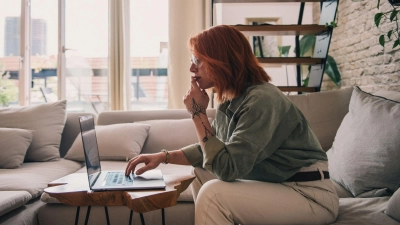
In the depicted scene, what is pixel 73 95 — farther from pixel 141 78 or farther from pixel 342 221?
pixel 342 221

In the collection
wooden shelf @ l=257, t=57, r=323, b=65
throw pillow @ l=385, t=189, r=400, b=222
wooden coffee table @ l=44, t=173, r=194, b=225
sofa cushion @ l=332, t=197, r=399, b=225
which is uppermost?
wooden shelf @ l=257, t=57, r=323, b=65

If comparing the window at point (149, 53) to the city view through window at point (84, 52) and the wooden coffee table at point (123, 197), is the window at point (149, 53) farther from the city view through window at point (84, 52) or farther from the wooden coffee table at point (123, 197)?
the wooden coffee table at point (123, 197)

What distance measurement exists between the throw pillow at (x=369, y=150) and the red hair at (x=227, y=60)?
620mm

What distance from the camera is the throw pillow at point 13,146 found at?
2748 millimetres

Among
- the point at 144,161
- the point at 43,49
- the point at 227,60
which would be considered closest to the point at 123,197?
the point at 144,161

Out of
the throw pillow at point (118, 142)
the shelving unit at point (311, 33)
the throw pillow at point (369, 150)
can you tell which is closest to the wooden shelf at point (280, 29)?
the shelving unit at point (311, 33)

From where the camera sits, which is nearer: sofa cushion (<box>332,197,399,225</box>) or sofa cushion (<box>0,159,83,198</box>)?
sofa cushion (<box>332,197,399,225</box>)

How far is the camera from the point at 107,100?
4797mm

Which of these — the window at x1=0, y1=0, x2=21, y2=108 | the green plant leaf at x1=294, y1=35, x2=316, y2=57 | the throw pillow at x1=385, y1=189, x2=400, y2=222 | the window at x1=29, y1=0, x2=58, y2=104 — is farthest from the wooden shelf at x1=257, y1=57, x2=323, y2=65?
the window at x1=0, y1=0, x2=21, y2=108

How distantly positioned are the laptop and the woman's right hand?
2cm

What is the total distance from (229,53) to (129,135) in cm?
153

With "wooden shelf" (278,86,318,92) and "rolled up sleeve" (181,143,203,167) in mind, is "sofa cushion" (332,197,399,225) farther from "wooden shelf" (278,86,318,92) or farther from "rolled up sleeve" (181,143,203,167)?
"wooden shelf" (278,86,318,92)

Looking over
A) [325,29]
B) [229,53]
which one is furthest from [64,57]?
[229,53]

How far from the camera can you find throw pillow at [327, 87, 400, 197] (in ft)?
5.91
